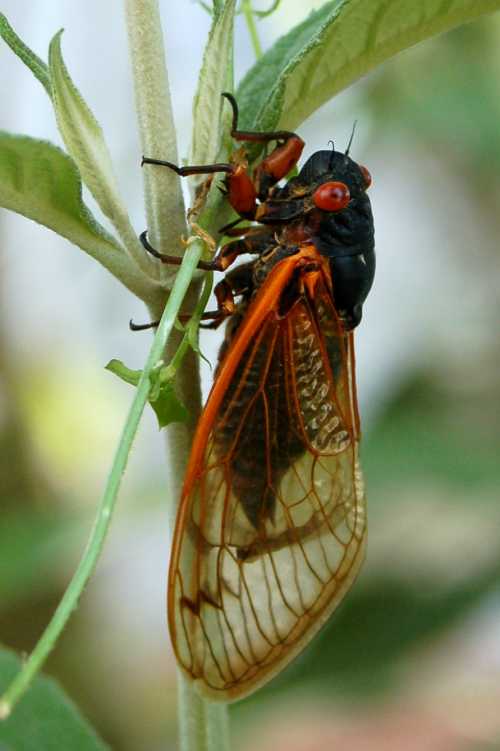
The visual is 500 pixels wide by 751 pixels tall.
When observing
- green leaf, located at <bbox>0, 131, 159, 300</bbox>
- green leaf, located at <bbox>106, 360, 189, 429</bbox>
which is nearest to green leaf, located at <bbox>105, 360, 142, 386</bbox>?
green leaf, located at <bbox>106, 360, 189, 429</bbox>

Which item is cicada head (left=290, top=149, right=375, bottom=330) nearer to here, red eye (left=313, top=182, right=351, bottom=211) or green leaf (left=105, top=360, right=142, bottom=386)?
red eye (left=313, top=182, right=351, bottom=211)

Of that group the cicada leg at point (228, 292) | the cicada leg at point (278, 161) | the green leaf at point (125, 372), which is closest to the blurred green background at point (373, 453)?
the cicada leg at point (228, 292)

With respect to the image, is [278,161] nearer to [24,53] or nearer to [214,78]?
→ [214,78]

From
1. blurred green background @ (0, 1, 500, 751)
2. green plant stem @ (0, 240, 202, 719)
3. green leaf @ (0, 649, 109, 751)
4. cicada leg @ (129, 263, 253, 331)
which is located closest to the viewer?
green plant stem @ (0, 240, 202, 719)

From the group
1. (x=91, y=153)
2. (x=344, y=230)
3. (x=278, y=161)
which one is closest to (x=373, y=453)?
(x=344, y=230)

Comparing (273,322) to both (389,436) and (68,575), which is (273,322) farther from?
(68,575)

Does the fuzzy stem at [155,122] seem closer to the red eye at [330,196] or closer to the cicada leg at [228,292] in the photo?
the cicada leg at [228,292]

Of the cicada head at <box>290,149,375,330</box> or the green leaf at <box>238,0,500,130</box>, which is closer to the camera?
the green leaf at <box>238,0,500,130</box>
